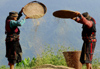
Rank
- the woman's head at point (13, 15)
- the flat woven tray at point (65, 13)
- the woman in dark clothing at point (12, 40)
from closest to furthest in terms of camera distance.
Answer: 1. the flat woven tray at point (65, 13)
2. the woman in dark clothing at point (12, 40)
3. the woman's head at point (13, 15)

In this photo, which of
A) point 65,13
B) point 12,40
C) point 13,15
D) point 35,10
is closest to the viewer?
point 65,13

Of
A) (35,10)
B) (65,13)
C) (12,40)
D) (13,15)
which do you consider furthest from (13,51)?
(65,13)

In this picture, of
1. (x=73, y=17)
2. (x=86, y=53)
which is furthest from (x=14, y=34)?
(x=86, y=53)

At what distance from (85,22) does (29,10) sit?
5.65ft

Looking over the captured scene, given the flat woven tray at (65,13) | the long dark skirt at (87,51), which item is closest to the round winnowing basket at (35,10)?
the flat woven tray at (65,13)

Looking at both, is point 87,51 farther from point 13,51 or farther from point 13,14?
point 13,14

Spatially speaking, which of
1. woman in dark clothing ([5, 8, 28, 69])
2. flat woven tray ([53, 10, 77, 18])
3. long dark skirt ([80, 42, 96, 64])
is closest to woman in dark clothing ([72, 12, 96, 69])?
long dark skirt ([80, 42, 96, 64])

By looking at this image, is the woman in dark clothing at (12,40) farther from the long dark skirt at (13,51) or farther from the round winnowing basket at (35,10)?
the round winnowing basket at (35,10)

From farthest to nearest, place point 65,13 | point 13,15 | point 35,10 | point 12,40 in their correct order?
point 35,10, point 13,15, point 12,40, point 65,13

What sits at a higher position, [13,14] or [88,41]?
[13,14]

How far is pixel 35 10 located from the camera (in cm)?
597

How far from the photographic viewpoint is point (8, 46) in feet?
18.9

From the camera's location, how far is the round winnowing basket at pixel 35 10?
5820 mm

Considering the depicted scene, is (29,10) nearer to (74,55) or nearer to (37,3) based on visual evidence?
(37,3)
